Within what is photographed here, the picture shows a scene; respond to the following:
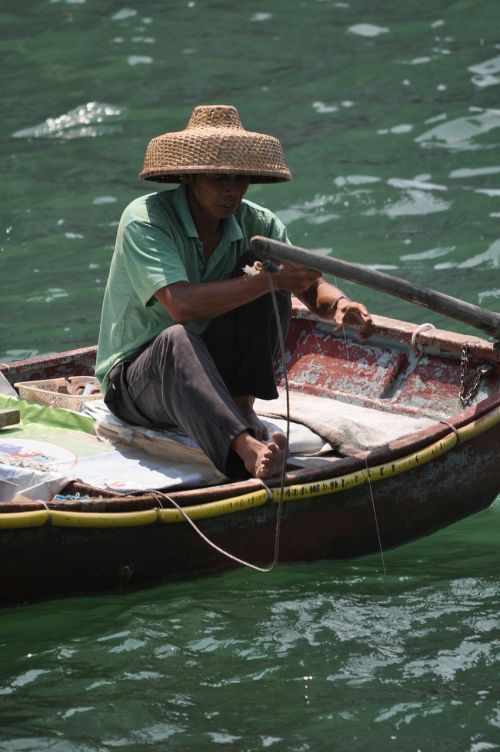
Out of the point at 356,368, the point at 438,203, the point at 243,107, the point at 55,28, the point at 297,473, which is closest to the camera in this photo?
the point at 297,473

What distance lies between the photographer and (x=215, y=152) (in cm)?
499

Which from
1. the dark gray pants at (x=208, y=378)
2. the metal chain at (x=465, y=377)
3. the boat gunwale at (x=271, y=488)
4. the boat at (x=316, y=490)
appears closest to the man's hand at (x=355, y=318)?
the dark gray pants at (x=208, y=378)

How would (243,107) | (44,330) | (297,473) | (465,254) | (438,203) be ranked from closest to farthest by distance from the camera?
(297,473), (44,330), (465,254), (438,203), (243,107)

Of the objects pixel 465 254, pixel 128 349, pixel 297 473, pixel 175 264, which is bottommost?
pixel 465 254

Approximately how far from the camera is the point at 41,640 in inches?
178

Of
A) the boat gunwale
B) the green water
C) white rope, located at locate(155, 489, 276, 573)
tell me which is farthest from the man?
the green water

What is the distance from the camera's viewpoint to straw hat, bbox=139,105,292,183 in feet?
16.4

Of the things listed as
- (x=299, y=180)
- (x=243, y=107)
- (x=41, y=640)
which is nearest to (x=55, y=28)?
(x=243, y=107)

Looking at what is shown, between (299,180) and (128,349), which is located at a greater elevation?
(128,349)

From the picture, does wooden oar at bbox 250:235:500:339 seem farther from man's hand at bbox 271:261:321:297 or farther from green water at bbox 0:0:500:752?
green water at bbox 0:0:500:752

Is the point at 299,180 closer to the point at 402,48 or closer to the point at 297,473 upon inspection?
the point at 402,48

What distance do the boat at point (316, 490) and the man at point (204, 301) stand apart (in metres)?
0.19

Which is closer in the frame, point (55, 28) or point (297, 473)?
point (297, 473)

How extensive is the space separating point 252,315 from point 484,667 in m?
1.63
